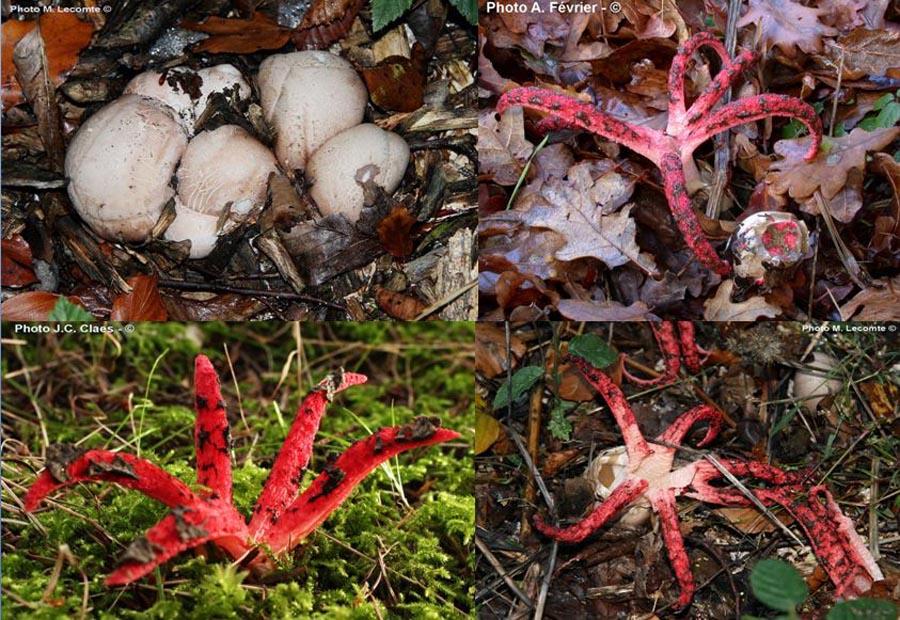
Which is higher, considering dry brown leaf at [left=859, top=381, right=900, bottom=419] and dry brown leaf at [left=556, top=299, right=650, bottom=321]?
dry brown leaf at [left=556, top=299, right=650, bottom=321]

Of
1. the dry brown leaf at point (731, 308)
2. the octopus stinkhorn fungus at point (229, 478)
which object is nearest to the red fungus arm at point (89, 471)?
the octopus stinkhorn fungus at point (229, 478)

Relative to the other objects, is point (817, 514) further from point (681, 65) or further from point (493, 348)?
point (681, 65)

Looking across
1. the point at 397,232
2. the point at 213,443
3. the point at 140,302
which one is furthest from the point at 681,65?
the point at 140,302

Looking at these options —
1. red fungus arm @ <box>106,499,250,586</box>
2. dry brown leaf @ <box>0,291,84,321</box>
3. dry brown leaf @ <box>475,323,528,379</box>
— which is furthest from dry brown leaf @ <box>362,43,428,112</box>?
red fungus arm @ <box>106,499,250,586</box>

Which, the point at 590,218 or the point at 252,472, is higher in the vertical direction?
the point at 590,218

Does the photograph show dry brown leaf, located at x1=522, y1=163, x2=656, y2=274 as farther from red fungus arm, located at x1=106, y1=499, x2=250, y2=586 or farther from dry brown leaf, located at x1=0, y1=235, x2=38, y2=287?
dry brown leaf, located at x1=0, y1=235, x2=38, y2=287
